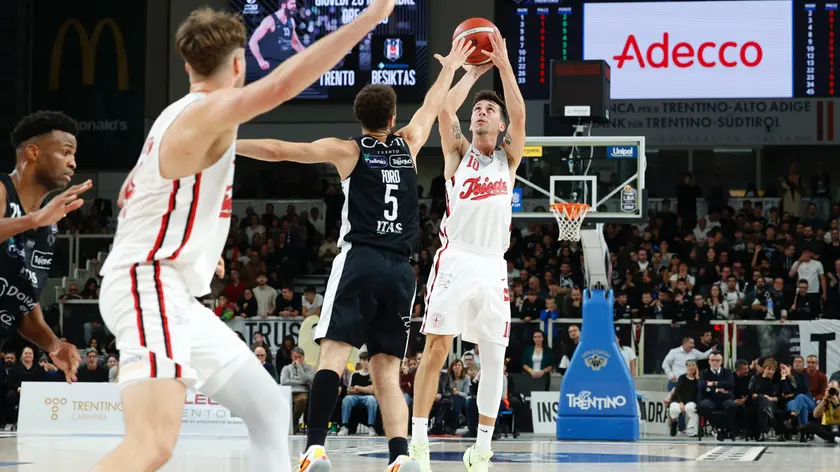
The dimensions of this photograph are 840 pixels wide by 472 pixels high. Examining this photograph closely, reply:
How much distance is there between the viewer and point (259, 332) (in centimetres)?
1880

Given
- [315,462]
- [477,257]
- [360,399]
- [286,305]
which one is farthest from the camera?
[286,305]

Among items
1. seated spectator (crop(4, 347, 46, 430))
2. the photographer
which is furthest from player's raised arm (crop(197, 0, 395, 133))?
seated spectator (crop(4, 347, 46, 430))

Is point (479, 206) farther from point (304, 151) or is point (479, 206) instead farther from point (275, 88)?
point (275, 88)

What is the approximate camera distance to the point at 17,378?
58.6 ft

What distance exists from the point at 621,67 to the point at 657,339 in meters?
6.29

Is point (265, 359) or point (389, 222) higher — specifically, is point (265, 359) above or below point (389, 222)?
below

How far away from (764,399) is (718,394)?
2.09 ft

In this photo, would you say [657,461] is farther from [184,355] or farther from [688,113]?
[688,113]

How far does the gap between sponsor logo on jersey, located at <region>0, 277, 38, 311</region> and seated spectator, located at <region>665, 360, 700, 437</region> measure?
41.1 ft

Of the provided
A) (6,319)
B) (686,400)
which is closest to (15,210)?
(6,319)

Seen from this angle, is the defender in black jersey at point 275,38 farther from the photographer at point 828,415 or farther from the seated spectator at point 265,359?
the photographer at point 828,415

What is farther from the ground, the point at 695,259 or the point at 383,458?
the point at 695,259

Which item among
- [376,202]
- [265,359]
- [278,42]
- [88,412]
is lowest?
[88,412]

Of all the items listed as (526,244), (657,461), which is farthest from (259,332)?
(657,461)
